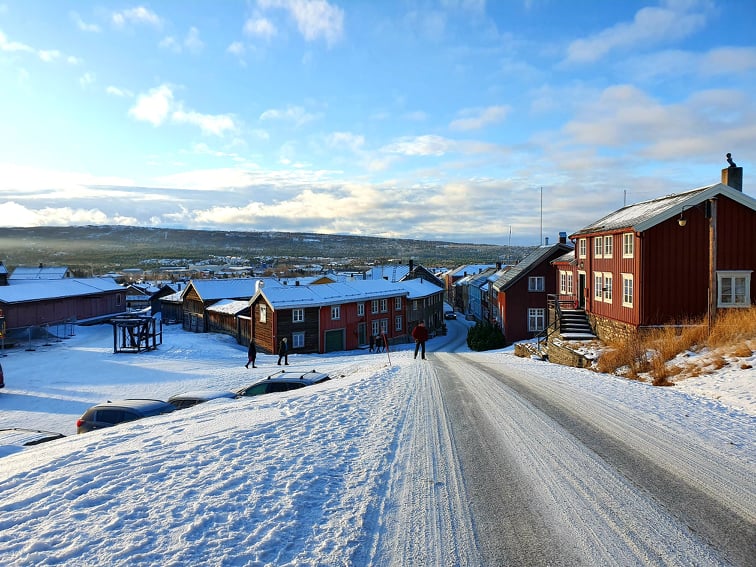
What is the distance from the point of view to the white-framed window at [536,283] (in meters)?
42.9

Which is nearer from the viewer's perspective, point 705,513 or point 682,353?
point 705,513

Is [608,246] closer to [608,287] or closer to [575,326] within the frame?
[608,287]

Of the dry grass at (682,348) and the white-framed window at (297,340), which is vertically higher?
the dry grass at (682,348)

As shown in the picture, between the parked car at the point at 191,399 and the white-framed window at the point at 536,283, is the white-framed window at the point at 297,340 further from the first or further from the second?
Result: the parked car at the point at 191,399

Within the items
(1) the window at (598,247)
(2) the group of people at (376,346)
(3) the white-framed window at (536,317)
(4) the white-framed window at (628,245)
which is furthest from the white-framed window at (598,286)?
(3) the white-framed window at (536,317)

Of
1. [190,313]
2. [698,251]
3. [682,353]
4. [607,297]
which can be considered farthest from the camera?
[190,313]

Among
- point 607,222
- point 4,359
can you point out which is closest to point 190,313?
point 4,359

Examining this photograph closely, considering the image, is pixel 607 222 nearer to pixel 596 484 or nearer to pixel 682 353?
pixel 682 353

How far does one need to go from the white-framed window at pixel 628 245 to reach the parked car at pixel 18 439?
2204 cm

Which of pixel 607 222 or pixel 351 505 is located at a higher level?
pixel 607 222

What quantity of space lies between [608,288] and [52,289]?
52.0 m

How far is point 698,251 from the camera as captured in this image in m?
20.7

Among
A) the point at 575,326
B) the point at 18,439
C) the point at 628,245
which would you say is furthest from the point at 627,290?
the point at 18,439

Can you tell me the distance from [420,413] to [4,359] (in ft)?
116
